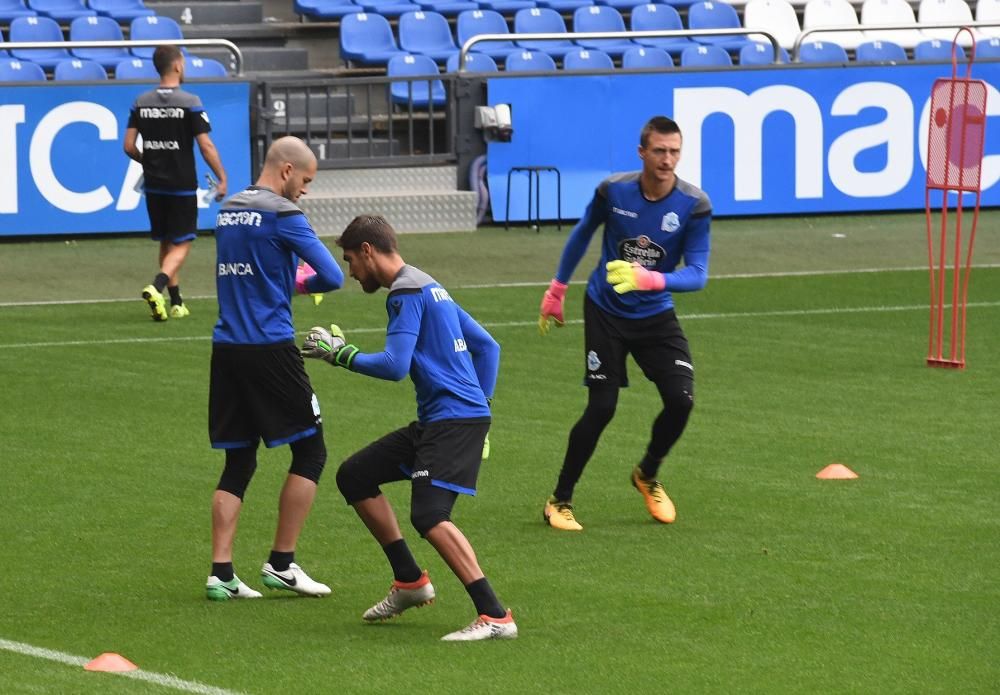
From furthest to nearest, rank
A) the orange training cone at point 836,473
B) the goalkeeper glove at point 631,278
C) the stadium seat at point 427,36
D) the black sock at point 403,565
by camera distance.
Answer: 1. the stadium seat at point 427,36
2. the orange training cone at point 836,473
3. the goalkeeper glove at point 631,278
4. the black sock at point 403,565

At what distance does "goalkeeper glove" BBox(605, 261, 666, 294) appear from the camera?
28.0 feet

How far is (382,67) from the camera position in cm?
2267

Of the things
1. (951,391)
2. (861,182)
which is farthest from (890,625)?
(861,182)

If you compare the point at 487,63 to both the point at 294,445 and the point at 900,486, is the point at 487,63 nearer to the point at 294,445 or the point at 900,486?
the point at 900,486

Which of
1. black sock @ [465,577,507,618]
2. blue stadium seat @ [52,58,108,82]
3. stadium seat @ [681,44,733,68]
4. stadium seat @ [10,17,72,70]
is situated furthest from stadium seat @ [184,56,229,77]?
black sock @ [465,577,507,618]

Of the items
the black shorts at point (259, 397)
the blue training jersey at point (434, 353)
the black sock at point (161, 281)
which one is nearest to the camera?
the blue training jersey at point (434, 353)

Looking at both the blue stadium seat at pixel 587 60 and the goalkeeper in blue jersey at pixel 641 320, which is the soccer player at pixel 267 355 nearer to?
the goalkeeper in blue jersey at pixel 641 320

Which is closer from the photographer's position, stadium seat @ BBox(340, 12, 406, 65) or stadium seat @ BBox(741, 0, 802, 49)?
stadium seat @ BBox(340, 12, 406, 65)

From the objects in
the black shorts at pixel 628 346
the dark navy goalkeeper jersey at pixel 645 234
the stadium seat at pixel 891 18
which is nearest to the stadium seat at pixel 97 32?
the stadium seat at pixel 891 18

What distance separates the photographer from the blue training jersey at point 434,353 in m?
7.03

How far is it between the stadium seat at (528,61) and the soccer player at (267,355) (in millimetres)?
14375

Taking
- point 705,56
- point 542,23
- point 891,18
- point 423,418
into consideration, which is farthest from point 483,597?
point 891,18

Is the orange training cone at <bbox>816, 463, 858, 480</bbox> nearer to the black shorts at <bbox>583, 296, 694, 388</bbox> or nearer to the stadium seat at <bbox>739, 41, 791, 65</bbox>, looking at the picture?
the black shorts at <bbox>583, 296, 694, 388</bbox>

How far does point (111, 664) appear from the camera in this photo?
6801mm
